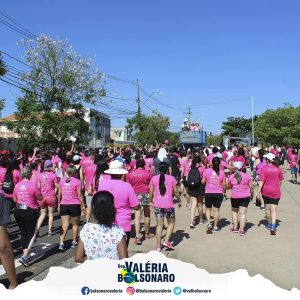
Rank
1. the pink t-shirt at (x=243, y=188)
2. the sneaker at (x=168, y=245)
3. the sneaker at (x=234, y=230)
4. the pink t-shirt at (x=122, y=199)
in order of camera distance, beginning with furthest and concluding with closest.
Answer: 1. the sneaker at (x=234, y=230)
2. the pink t-shirt at (x=243, y=188)
3. the sneaker at (x=168, y=245)
4. the pink t-shirt at (x=122, y=199)

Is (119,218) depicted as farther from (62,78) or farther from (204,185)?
(62,78)

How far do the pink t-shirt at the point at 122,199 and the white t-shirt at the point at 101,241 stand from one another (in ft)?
6.02

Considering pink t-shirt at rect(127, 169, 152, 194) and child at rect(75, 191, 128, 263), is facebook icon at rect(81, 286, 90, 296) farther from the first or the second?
pink t-shirt at rect(127, 169, 152, 194)

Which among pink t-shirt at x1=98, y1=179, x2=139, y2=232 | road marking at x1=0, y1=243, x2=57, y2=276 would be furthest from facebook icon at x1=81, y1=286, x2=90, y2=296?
road marking at x1=0, y1=243, x2=57, y2=276

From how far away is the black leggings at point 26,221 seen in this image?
7117 mm

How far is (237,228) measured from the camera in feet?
32.0

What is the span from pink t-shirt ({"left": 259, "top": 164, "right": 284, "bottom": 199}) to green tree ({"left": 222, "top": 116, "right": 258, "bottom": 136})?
249 ft

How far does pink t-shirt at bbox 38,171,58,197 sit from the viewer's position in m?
8.90

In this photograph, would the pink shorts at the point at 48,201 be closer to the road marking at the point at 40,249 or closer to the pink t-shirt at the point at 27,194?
the road marking at the point at 40,249

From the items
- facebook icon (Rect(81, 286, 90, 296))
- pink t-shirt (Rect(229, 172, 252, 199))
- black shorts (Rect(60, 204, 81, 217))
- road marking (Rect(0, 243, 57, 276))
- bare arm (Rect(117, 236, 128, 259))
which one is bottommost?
road marking (Rect(0, 243, 57, 276))

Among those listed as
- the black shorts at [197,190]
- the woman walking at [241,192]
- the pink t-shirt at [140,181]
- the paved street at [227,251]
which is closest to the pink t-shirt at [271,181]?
the woman walking at [241,192]

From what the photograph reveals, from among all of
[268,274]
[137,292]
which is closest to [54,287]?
[137,292]

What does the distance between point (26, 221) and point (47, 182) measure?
1856 millimetres

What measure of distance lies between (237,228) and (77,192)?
152 inches
